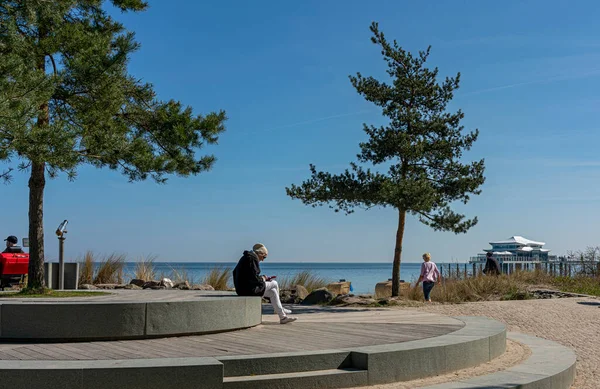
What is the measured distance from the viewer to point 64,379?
6.35 metres

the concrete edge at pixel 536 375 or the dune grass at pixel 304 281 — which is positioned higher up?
the dune grass at pixel 304 281

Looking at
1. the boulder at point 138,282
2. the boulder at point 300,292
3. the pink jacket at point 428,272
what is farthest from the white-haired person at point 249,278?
the boulder at point 138,282

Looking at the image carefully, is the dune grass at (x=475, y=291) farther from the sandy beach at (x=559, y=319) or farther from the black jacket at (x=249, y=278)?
the black jacket at (x=249, y=278)

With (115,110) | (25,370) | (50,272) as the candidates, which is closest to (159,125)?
(115,110)

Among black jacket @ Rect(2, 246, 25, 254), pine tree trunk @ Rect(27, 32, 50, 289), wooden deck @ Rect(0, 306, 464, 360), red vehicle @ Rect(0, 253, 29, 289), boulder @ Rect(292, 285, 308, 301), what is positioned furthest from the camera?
boulder @ Rect(292, 285, 308, 301)

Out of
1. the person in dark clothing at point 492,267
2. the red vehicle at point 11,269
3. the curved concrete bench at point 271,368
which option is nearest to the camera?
the curved concrete bench at point 271,368

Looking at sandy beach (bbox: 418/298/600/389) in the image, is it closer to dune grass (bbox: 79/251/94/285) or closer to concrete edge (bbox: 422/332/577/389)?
concrete edge (bbox: 422/332/577/389)

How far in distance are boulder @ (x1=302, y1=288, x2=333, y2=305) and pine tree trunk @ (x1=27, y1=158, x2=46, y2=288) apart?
7916 mm

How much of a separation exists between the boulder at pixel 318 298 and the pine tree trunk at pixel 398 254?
237 cm

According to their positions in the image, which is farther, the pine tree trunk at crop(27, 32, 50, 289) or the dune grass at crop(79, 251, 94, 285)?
the dune grass at crop(79, 251, 94, 285)

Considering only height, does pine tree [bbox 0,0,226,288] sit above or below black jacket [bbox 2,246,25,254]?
above

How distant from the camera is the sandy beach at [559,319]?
10.6 m

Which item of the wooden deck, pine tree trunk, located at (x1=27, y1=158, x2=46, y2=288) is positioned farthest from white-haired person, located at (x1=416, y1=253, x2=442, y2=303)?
pine tree trunk, located at (x1=27, y1=158, x2=46, y2=288)

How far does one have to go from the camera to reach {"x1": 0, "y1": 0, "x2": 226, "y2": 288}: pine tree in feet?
32.4
